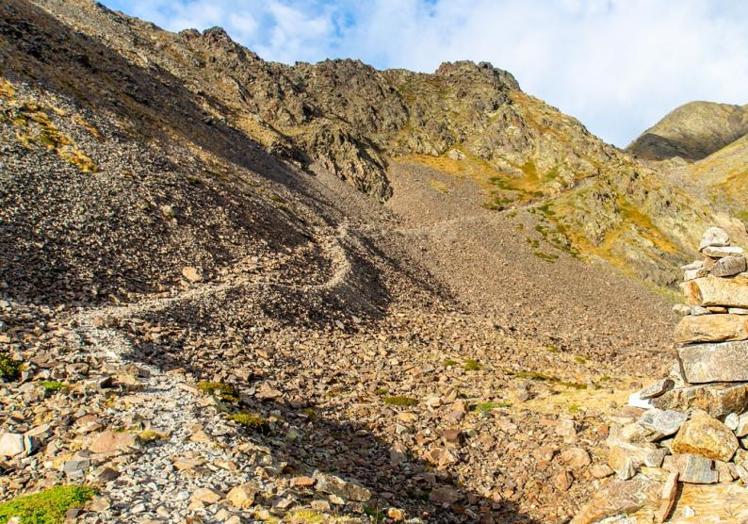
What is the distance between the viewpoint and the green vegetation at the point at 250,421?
17.1m

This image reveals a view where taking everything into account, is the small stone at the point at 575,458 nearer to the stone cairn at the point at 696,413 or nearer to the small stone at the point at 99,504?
the stone cairn at the point at 696,413

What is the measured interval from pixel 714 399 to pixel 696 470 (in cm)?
356

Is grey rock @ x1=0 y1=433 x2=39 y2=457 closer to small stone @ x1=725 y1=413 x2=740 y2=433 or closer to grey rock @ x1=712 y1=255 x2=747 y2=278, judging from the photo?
small stone @ x1=725 y1=413 x2=740 y2=433

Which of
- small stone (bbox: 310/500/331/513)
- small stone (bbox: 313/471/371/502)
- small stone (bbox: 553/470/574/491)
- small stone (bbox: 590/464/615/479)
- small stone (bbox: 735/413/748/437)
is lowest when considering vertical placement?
small stone (bbox: 313/471/371/502)

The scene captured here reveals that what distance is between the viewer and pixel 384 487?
17.2 metres

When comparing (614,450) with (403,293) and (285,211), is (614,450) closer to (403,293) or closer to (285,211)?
(403,293)

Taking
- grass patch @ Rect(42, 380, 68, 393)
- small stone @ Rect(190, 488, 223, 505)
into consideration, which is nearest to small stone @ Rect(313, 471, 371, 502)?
small stone @ Rect(190, 488, 223, 505)

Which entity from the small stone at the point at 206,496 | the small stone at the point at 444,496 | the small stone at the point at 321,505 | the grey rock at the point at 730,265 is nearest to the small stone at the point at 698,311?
the grey rock at the point at 730,265

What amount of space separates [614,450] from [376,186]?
95.4 metres

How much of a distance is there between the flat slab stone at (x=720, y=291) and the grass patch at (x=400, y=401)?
45.1 feet

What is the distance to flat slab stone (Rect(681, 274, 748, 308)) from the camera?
66.5ft

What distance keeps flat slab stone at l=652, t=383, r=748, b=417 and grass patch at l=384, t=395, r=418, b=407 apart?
38.0ft

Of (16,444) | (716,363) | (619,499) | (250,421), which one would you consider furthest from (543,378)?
(16,444)

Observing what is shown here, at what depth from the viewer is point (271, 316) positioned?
3341 centimetres
